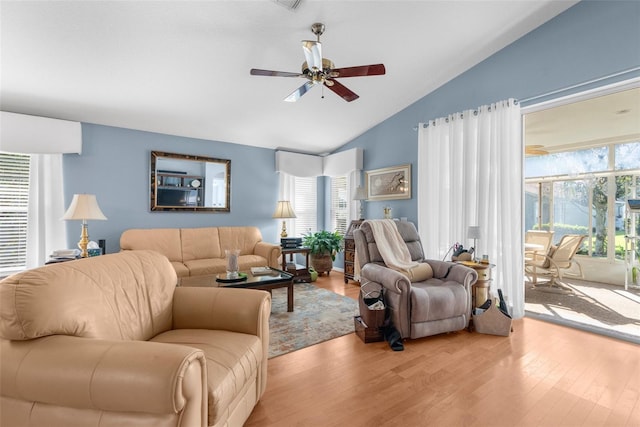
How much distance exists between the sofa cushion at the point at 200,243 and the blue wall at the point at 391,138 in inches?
11.8

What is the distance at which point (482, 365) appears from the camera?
7.30ft

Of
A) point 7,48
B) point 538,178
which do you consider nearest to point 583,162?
point 538,178

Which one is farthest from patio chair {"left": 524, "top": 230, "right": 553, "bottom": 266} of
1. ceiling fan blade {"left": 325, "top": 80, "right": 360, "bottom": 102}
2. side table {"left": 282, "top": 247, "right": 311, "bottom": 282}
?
ceiling fan blade {"left": 325, "top": 80, "right": 360, "bottom": 102}

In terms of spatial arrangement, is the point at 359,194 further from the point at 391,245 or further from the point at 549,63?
the point at 549,63

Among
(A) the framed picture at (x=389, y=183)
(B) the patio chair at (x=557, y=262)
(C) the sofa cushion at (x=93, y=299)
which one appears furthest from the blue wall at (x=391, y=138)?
(C) the sofa cushion at (x=93, y=299)

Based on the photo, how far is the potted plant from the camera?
5.12 meters

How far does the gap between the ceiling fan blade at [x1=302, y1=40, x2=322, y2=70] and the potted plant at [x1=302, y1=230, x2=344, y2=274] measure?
3171mm

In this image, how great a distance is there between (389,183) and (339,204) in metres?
1.38

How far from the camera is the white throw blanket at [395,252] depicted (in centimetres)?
296

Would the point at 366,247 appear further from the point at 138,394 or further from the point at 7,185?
the point at 7,185

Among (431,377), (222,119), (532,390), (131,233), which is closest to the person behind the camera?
(532,390)

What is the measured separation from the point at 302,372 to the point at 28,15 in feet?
11.1

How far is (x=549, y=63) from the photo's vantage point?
3006mm

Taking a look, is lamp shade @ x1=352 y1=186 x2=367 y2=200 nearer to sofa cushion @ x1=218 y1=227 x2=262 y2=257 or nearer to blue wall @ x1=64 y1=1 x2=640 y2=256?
blue wall @ x1=64 y1=1 x2=640 y2=256
